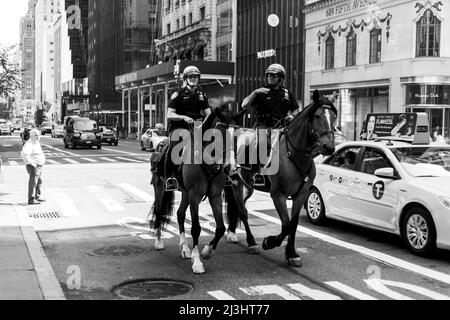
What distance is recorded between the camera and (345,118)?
3809 cm

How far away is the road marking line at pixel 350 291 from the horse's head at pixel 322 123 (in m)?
1.69

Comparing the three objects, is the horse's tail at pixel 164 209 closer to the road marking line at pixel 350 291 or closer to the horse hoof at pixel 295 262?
the horse hoof at pixel 295 262

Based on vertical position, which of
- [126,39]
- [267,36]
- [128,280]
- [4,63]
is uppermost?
[126,39]

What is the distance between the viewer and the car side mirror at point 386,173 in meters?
8.98

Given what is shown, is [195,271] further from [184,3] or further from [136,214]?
[184,3]

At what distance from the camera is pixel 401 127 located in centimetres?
1390

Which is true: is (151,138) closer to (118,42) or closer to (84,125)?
(84,125)

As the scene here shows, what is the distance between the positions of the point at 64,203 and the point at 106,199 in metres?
1.10

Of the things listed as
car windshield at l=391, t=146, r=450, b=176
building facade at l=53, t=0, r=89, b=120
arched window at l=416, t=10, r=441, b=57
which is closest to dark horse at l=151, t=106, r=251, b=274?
car windshield at l=391, t=146, r=450, b=176

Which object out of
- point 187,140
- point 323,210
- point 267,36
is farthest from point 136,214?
point 267,36

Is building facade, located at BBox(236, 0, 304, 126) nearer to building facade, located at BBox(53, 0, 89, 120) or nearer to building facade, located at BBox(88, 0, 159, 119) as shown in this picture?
building facade, located at BBox(88, 0, 159, 119)

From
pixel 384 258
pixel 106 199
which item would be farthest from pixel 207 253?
pixel 106 199
